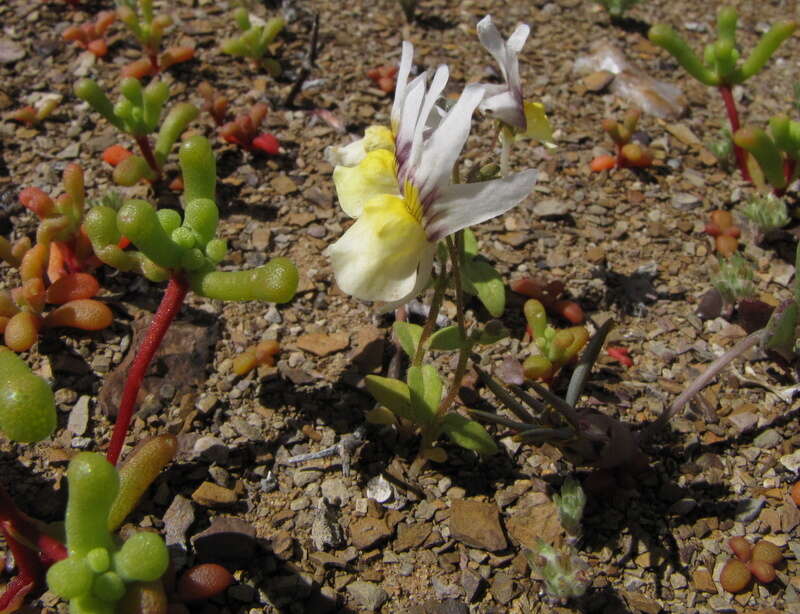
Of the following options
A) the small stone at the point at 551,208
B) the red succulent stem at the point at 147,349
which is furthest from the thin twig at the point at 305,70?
the red succulent stem at the point at 147,349

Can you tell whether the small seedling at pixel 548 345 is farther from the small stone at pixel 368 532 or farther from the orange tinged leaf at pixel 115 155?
the orange tinged leaf at pixel 115 155

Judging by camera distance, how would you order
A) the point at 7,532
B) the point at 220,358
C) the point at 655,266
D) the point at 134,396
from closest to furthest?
the point at 7,532, the point at 134,396, the point at 220,358, the point at 655,266

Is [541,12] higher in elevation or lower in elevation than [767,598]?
higher

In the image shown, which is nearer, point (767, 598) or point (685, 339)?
point (767, 598)

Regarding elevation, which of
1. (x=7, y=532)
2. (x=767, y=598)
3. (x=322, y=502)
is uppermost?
(x=7, y=532)

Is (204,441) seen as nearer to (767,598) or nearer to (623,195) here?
(767,598)

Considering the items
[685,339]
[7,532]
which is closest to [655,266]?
[685,339]
